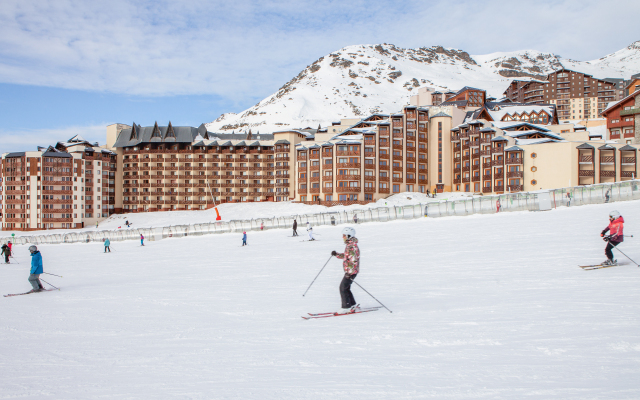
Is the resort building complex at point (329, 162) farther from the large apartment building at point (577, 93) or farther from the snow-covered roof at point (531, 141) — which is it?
the large apartment building at point (577, 93)

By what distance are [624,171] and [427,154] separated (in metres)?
29.3

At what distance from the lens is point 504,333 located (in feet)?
26.1

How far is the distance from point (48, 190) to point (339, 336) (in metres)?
92.4

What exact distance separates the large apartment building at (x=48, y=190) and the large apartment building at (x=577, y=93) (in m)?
131

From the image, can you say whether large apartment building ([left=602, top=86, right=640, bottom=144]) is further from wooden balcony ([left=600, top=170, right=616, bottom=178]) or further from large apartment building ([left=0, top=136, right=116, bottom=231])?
large apartment building ([left=0, top=136, right=116, bottom=231])

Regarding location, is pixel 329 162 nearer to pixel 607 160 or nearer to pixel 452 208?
pixel 452 208

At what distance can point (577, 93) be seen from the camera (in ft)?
507

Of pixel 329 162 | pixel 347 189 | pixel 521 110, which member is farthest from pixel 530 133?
pixel 329 162

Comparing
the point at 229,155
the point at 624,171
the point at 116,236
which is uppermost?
the point at 229,155

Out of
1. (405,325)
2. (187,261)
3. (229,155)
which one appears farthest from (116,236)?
(405,325)

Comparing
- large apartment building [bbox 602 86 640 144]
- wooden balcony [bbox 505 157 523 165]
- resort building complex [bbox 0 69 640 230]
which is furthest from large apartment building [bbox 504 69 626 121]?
wooden balcony [bbox 505 157 523 165]

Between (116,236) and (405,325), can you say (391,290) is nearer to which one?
(405,325)

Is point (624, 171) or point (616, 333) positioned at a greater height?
point (624, 171)

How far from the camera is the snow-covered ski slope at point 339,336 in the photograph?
5.87m
